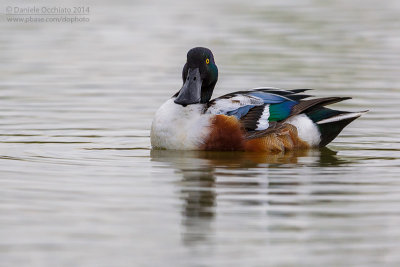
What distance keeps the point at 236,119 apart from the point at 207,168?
117 cm

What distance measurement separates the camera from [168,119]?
38.3 ft

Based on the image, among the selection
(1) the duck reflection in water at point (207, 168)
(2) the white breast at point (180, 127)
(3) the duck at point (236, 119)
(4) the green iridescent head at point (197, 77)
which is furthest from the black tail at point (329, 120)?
(2) the white breast at point (180, 127)

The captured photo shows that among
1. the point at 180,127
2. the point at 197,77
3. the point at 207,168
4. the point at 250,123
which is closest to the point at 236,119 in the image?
the point at 250,123

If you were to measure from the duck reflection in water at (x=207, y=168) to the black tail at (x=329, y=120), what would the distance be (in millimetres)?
176

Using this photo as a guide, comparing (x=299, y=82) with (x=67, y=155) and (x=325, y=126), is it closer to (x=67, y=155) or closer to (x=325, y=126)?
(x=325, y=126)

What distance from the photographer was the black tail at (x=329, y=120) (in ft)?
39.9

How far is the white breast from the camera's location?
11.6 meters

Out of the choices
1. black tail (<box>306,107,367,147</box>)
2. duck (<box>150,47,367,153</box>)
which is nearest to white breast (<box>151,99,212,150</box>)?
duck (<box>150,47,367,153</box>)

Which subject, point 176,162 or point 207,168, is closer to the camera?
point 207,168

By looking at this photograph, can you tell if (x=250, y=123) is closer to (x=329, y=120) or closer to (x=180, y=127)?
(x=180, y=127)

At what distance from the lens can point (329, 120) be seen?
12.2m

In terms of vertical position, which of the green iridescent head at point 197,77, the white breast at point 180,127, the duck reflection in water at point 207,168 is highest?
the green iridescent head at point 197,77

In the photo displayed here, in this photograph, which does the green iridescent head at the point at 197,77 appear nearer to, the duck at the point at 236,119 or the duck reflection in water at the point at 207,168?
the duck at the point at 236,119

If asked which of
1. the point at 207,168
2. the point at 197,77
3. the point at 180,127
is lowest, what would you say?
the point at 207,168
